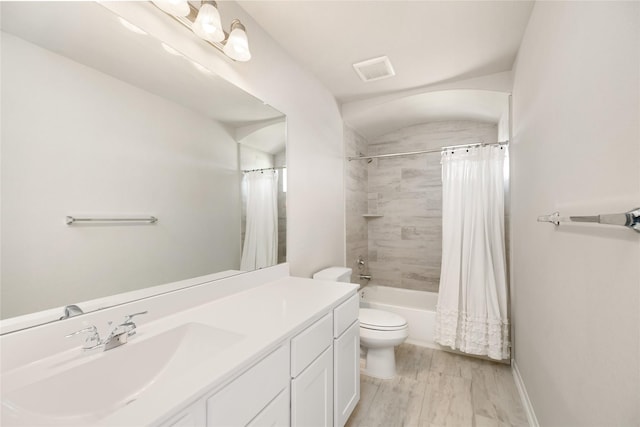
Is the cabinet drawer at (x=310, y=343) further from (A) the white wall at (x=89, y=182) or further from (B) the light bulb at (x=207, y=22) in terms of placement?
(B) the light bulb at (x=207, y=22)

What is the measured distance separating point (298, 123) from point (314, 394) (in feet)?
5.85

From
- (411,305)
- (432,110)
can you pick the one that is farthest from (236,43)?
(411,305)

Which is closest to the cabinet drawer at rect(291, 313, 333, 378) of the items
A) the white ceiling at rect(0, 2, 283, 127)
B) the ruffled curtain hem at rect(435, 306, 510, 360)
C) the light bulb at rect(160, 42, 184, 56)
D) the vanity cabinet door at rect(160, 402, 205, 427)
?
the vanity cabinet door at rect(160, 402, 205, 427)

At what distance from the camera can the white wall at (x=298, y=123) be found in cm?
130

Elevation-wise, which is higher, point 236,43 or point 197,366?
point 236,43

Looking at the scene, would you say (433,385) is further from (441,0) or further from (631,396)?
(441,0)

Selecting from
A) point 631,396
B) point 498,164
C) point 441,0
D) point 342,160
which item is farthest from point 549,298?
point 342,160

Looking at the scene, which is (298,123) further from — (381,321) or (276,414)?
(276,414)

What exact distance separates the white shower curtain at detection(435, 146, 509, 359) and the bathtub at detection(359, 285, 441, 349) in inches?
6.2

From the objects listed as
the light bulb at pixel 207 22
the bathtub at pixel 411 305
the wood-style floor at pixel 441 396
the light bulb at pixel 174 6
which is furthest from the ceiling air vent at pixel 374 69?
the wood-style floor at pixel 441 396

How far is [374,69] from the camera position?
227cm

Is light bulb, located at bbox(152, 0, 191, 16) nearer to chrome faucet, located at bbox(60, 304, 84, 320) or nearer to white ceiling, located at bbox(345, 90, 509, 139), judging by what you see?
chrome faucet, located at bbox(60, 304, 84, 320)

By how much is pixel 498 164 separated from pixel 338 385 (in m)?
2.23

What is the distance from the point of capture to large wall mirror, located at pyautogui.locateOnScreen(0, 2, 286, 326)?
81 cm
